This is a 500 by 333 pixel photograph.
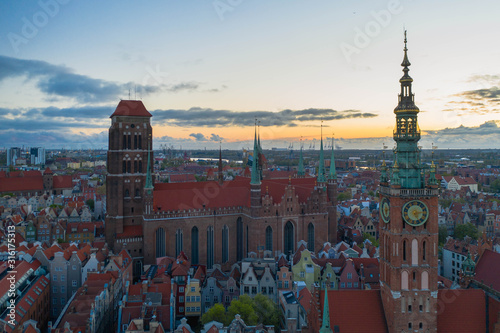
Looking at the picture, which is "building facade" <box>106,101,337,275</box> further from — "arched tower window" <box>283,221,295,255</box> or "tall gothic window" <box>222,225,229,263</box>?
"arched tower window" <box>283,221,295,255</box>

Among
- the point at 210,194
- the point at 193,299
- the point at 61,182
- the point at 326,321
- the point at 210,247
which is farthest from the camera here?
the point at 61,182

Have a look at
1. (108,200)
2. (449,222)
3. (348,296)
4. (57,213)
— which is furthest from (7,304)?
(449,222)

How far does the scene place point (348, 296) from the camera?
36156 millimetres

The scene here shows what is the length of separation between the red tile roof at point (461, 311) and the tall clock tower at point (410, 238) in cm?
156

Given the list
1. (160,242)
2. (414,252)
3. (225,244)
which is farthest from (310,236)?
(414,252)

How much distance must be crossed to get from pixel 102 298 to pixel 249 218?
106 feet

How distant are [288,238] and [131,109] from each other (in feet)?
126

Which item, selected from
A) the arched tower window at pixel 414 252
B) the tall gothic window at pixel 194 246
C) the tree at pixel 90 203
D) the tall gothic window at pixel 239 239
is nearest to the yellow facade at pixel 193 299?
the tall gothic window at pixel 194 246

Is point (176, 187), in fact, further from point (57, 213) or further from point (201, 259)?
point (57, 213)

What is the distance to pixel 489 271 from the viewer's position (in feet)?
138

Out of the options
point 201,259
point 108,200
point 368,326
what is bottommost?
point 201,259

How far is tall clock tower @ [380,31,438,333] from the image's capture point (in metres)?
34.5

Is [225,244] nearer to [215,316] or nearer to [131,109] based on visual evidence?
[215,316]

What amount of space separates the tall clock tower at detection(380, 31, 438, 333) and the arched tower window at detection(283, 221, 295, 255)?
41794 millimetres
